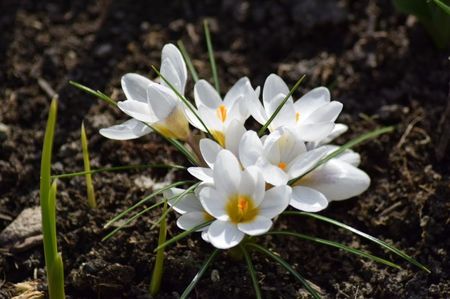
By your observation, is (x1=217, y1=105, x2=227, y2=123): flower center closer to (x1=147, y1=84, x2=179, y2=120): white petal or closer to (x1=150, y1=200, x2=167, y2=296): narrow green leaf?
(x1=147, y1=84, x2=179, y2=120): white petal

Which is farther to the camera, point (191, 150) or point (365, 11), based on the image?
point (365, 11)

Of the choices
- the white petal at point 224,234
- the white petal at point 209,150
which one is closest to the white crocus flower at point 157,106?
the white petal at point 209,150

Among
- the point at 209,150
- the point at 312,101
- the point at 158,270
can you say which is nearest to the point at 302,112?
the point at 312,101

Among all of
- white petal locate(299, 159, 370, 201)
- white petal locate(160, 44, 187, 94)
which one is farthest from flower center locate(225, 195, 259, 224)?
white petal locate(160, 44, 187, 94)

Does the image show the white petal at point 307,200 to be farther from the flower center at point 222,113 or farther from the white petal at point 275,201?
the flower center at point 222,113

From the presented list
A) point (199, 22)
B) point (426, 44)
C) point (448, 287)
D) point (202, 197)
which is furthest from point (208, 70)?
point (448, 287)

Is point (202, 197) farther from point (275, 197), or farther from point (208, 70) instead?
point (208, 70)

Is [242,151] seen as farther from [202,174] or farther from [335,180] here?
[335,180]
